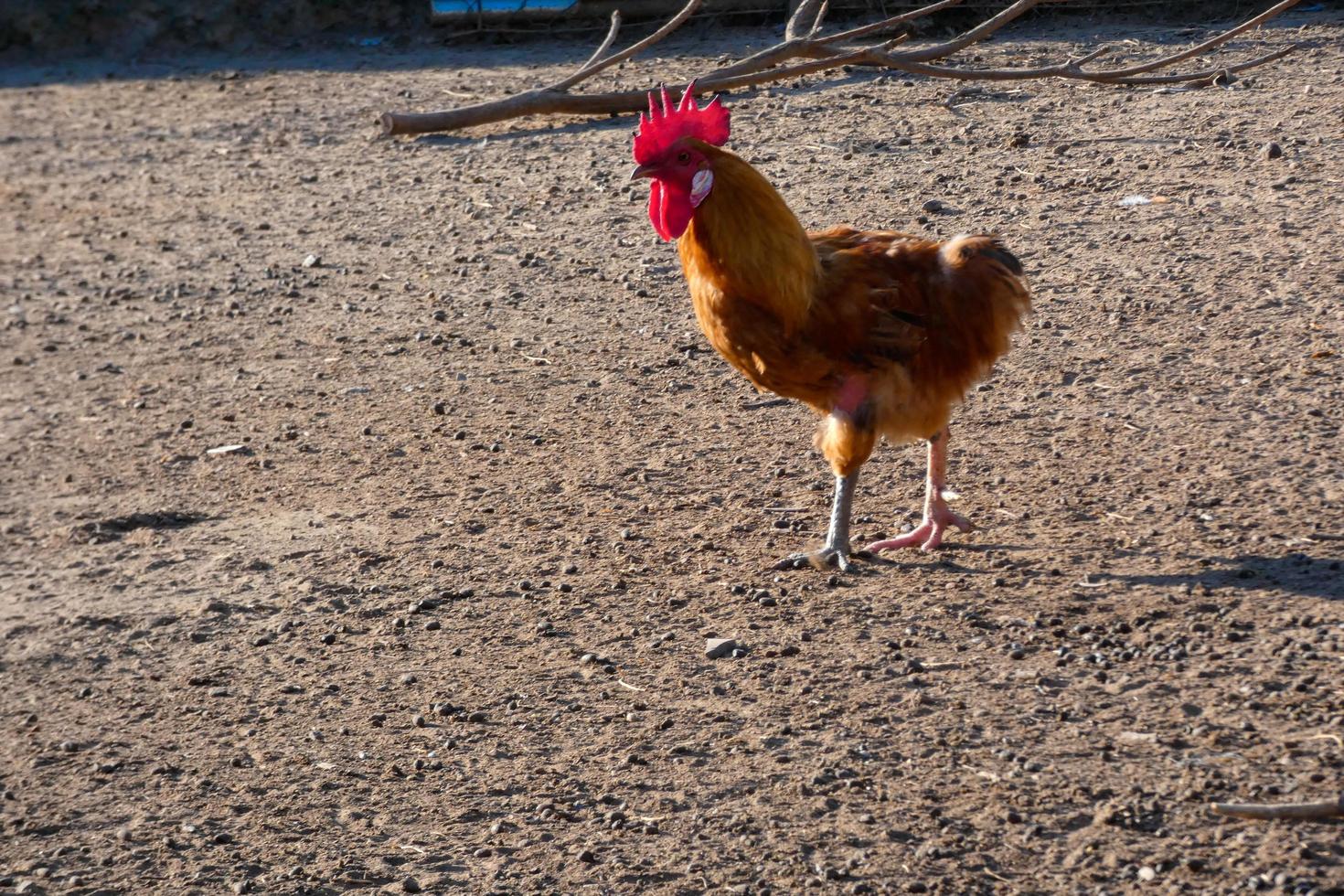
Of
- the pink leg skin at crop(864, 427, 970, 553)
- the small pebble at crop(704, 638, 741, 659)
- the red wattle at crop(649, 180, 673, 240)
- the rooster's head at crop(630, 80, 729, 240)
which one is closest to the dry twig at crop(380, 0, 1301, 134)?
the rooster's head at crop(630, 80, 729, 240)

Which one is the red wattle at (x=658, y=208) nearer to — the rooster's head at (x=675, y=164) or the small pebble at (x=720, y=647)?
the rooster's head at (x=675, y=164)

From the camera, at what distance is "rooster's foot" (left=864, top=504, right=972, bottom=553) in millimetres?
4926

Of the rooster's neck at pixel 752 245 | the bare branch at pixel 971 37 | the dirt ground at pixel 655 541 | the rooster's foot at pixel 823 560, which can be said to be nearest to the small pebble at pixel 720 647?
the dirt ground at pixel 655 541

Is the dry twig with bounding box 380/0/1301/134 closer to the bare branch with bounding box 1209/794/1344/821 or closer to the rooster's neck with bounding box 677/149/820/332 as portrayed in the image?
the rooster's neck with bounding box 677/149/820/332

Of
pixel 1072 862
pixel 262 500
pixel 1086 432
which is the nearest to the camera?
pixel 1072 862

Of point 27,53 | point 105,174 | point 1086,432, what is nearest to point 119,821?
point 1086,432

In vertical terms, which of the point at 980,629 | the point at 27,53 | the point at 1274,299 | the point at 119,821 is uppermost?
the point at 27,53

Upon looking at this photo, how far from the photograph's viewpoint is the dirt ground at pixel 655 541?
3.66 meters

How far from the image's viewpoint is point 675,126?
4.61m

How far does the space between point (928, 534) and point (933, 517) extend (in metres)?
0.07

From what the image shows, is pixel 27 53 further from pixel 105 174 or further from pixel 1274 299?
pixel 1274 299

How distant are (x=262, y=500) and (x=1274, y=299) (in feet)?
14.6

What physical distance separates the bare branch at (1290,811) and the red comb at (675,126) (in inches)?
97.2

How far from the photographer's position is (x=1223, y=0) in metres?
10.5
